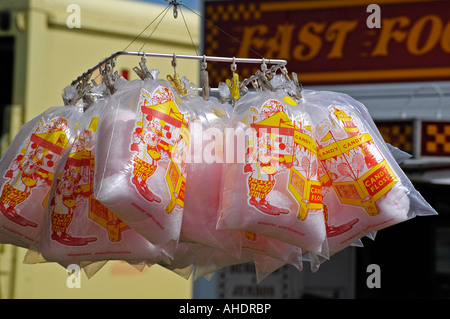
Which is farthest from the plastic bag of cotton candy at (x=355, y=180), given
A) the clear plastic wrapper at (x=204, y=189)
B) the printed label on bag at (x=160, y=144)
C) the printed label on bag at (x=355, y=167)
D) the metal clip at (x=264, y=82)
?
the printed label on bag at (x=160, y=144)

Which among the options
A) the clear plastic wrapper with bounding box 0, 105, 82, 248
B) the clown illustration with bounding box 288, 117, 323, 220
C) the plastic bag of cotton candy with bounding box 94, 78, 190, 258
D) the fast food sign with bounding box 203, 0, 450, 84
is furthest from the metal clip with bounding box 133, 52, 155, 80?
the fast food sign with bounding box 203, 0, 450, 84

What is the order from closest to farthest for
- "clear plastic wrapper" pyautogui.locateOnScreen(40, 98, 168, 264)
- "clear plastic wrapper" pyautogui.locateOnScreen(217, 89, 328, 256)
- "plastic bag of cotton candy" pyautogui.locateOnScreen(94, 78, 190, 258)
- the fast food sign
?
1. "plastic bag of cotton candy" pyautogui.locateOnScreen(94, 78, 190, 258)
2. "clear plastic wrapper" pyautogui.locateOnScreen(217, 89, 328, 256)
3. "clear plastic wrapper" pyautogui.locateOnScreen(40, 98, 168, 264)
4. the fast food sign

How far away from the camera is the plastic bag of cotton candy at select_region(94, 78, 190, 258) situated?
217 cm

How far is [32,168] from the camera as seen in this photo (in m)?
2.54

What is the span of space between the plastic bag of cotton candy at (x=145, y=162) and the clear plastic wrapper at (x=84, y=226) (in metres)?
0.13

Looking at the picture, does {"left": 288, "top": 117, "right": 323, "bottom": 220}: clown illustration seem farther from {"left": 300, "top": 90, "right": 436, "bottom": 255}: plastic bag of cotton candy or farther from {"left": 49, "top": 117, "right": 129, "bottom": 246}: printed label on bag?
{"left": 49, "top": 117, "right": 129, "bottom": 246}: printed label on bag

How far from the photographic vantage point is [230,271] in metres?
6.36

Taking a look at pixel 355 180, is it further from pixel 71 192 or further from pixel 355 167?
pixel 71 192

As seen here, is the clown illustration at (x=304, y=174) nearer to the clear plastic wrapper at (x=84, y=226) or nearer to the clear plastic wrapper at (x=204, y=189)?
the clear plastic wrapper at (x=204, y=189)

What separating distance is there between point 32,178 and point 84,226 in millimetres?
303

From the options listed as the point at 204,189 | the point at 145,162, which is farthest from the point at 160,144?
the point at 204,189

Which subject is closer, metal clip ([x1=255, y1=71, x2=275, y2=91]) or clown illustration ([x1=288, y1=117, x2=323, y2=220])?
clown illustration ([x1=288, y1=117, x2=323, y2=220])
